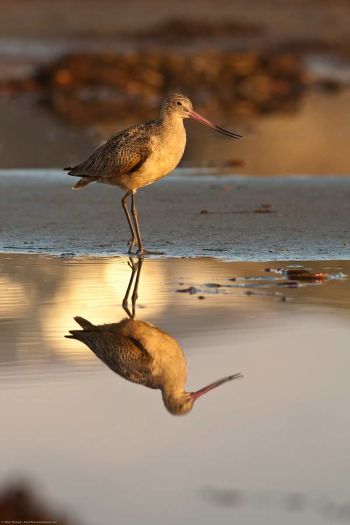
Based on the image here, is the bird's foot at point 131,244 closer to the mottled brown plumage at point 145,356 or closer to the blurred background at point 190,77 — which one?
the mottled brown plumage at point 145,356

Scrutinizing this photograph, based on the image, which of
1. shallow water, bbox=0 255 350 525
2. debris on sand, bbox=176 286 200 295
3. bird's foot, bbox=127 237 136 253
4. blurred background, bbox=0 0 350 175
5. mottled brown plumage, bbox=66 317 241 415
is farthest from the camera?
blurred background, bbox=0 0 350 175

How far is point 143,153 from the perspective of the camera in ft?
31.6

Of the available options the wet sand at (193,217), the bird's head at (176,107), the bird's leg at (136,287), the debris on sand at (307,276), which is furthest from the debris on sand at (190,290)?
the bird's head at (176,107)

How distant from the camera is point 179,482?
453cm

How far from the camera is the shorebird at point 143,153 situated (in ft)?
31.7

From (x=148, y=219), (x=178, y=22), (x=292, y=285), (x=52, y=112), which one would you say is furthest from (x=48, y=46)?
(x=292, y=285)

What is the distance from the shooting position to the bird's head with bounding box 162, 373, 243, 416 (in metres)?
5.41

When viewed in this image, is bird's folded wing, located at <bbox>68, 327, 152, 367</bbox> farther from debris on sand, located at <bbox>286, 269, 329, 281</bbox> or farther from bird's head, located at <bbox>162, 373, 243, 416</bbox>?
debris on sand, located at <bbox>286, 269, 329, 281</bbox>

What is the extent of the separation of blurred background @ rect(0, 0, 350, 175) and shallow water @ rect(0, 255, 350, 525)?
7093 millimetres

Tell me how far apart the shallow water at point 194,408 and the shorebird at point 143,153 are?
1.50 metres

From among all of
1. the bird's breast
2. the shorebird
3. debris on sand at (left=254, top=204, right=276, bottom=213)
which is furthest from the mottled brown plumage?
debris on sand at (left=254, top=204, right=276, bottom=213)

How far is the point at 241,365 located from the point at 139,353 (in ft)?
1.72

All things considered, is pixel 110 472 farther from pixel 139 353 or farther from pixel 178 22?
pixel 178 22

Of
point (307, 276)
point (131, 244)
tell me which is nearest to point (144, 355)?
point (307, 276)
